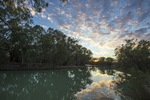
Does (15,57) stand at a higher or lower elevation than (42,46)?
lower

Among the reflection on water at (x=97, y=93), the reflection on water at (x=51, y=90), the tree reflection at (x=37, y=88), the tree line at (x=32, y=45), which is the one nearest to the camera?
the tree reflection at (x=37, y=88)

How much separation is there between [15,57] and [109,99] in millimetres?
31508

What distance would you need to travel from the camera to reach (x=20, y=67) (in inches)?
1112

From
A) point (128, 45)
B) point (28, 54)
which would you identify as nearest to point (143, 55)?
point (128, 45)

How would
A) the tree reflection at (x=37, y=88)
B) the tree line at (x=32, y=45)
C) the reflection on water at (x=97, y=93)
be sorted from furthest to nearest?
1. the tree line at (x=32, y=45)
2. the reflection on water at (x=97, y=93)
3. the tree reflection at (x=37, y=88)

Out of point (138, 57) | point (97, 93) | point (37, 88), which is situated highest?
point (138, 57)

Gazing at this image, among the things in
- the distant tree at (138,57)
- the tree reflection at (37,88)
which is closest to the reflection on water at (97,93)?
the tree reflection at (37,88)

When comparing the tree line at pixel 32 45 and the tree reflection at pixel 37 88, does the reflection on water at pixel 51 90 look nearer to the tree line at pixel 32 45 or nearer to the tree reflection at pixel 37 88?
the tree reflection at pixel 37 88

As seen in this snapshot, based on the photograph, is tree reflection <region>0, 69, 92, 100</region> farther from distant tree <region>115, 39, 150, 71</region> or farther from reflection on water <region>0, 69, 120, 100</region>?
distant tree <region>115, 39, 150, 71</region>

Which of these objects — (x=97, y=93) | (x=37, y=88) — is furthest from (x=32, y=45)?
(x=97, y=93)

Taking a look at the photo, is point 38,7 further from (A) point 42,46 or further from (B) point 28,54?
(A) point 42,46

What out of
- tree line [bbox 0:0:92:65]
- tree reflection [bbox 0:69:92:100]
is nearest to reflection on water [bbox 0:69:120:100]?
tree reflection [bbox 0:69:92:100]

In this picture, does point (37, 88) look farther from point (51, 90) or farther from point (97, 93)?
point (97, 93)

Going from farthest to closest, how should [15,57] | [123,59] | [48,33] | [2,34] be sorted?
[48,33], [15,57], [123,59], [2,34]
